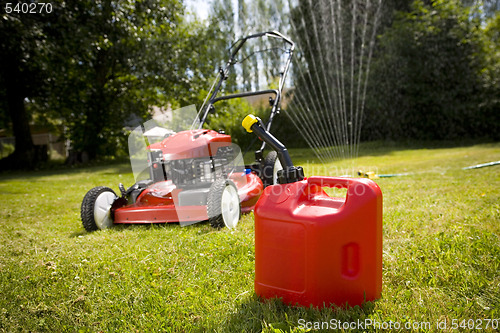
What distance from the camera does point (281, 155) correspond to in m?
2.28

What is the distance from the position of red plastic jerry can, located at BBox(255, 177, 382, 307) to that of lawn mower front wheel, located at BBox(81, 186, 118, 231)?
2585 millimetres

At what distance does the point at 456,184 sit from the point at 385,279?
4233 mm

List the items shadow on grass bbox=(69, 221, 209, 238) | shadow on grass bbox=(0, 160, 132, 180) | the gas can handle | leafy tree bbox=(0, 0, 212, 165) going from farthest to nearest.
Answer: leafy tree bbox=(0, 0, 212, 165), shadow on grass bbox=(0, 160, 132, 180), shadow on grass bbox=(69, 221, 209, 238), the gas can handle

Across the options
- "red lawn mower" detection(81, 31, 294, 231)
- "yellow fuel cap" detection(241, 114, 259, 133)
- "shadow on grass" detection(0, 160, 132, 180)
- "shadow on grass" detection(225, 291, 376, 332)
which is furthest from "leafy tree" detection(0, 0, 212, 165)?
"shadow on grass" detection(225, 291, 376, 332)

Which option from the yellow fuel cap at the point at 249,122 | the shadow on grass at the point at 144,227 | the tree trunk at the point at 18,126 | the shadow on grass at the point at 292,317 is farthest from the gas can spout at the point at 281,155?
the tree trunk at the point at 18,126

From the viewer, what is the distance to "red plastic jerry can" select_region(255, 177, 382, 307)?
6.38 ft

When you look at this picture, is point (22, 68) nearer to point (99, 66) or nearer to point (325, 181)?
point (99, 66)

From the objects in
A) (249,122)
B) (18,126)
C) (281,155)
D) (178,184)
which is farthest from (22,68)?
(281,155)

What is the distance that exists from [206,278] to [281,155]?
1007 mm

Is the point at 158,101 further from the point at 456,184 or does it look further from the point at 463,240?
the point at 463,240

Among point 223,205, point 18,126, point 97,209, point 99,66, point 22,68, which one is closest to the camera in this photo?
point 223,205

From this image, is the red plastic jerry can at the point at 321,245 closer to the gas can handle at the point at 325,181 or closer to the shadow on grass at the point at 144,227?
the gas can handle at the point at 325,181

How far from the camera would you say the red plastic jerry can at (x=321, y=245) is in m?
1.95

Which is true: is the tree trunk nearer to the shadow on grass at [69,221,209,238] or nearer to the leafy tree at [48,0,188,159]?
the leafy tree at [48,0,188,159]
